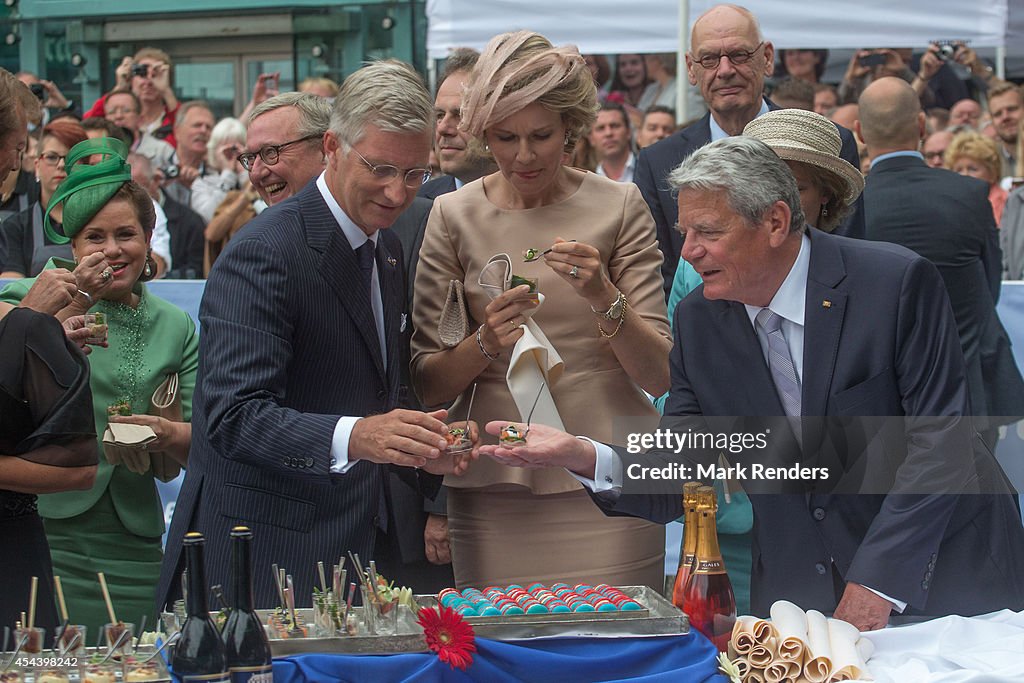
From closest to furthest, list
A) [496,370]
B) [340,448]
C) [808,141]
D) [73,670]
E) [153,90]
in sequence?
[73,670] < [340,448] < [496,370] < [808,141] < [153,90]

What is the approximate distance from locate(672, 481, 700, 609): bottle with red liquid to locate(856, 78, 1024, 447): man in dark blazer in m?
2.18

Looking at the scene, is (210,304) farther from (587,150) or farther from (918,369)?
(587,150)

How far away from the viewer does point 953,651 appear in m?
2.30

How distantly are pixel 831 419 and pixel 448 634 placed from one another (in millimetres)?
1023

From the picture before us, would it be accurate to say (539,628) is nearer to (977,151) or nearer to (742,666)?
(742,666)

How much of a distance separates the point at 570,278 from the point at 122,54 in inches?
367

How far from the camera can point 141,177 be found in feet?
20.7

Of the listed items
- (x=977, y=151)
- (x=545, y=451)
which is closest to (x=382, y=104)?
(x=545, y=451)

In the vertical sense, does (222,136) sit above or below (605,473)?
above

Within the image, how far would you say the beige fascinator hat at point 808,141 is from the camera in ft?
10.2

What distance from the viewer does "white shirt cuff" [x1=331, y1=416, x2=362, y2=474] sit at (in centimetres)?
249

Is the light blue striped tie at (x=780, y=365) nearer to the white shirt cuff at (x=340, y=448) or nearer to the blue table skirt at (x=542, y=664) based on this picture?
the blue table skirt at (x=542, y=664)

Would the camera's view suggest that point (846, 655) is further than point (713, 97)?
No

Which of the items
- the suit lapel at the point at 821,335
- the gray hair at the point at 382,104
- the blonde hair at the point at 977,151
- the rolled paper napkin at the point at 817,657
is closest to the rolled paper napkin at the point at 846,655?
the rolled paper napkin at the point at 817,657
